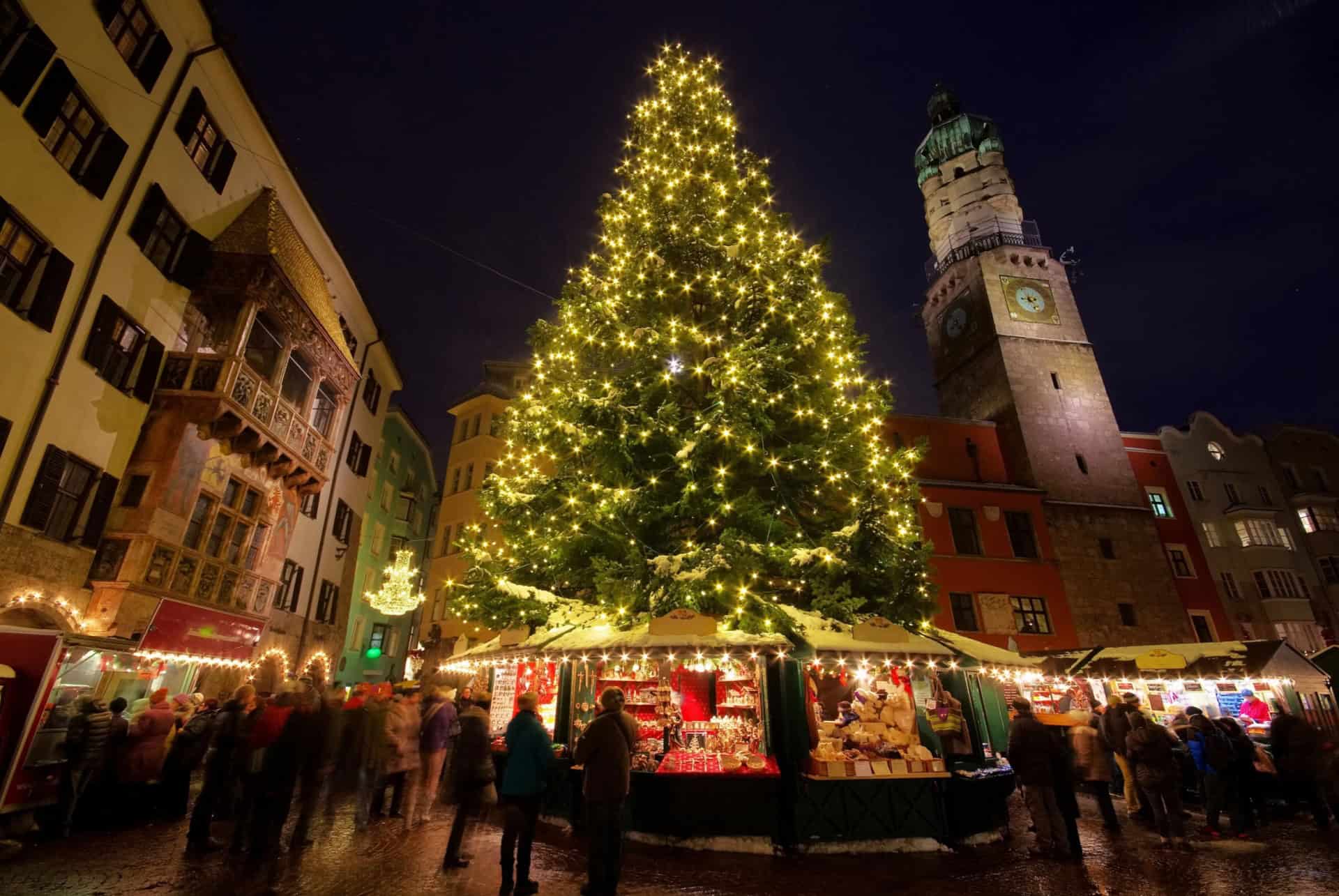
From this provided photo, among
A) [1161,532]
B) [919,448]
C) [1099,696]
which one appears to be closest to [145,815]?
[919,448]

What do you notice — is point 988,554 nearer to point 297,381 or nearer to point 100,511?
point 297,381

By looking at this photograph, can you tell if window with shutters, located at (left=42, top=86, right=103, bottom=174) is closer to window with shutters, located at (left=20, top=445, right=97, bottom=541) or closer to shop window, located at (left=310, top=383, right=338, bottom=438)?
window with shutters, located at (left=20, top=445, right=97, bottom=541)

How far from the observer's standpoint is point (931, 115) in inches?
1825

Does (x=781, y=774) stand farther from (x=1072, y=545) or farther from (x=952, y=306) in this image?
(x=952, y=306)

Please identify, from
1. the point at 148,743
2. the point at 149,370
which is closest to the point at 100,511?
the point at 149,370

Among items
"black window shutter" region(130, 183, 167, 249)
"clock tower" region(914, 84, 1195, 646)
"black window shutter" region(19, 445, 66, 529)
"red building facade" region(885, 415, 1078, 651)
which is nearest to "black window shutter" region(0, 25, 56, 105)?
"black window shutter" region(130, 183, 167, 249)

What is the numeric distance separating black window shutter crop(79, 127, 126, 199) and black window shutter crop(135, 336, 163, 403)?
300cm

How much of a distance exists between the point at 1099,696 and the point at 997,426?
1498 cm

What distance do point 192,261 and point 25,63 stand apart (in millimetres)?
4421

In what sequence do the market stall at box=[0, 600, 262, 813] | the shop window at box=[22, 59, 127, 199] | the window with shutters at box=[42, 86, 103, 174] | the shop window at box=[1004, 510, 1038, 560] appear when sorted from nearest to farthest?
the market stall at box=[0, 600, 262, 813] < the shop window at box=[22, 59, 127, 199] < the window with shutters at box=[42, 86, 103, 174] < the shop window at box=[1004, 510, 1038, 560]

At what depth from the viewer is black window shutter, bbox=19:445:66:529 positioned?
10266mm

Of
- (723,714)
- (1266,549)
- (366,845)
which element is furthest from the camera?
(1266,549)

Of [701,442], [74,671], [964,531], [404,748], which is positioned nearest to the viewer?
[404,748]

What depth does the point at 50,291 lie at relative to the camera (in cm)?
1055
